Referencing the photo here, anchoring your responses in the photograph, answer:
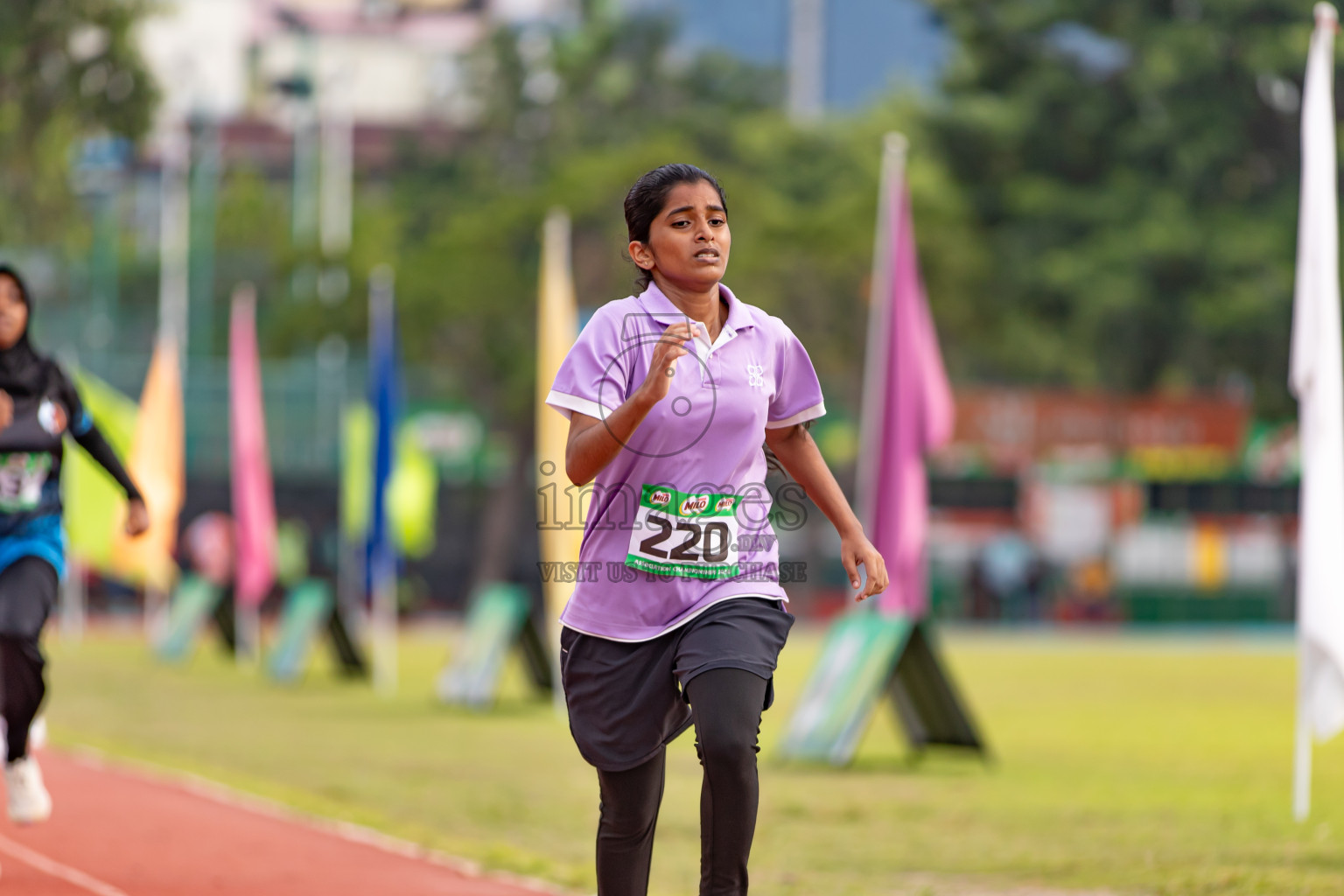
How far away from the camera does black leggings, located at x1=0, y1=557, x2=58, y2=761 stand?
725 centimetres

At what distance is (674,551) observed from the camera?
16.1 feet

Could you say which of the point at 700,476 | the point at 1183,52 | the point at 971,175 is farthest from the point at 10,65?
the point at 971,175

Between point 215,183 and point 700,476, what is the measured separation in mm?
55640

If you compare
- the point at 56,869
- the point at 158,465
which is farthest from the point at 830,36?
the point at 56,869

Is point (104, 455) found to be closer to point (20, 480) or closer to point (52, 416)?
point (52, 416)

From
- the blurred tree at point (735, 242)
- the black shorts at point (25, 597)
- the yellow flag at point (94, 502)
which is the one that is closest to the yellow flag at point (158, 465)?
the yellow flag at point (94, 502)

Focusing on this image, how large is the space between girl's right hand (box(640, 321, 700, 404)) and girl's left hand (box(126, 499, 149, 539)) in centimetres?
367

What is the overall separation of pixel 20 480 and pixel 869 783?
19.8ft

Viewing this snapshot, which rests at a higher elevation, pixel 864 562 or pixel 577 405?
pixel 577 405

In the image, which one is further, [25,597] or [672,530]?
[25,597]

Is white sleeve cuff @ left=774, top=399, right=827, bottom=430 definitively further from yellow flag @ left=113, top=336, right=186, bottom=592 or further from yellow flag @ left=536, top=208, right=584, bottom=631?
yellow flag @ left=113, top=336, right=186, bottom=592

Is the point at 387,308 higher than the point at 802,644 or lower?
higher

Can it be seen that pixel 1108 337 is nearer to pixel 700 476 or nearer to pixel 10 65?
pixel 10 65

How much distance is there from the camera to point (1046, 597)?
43781mm
